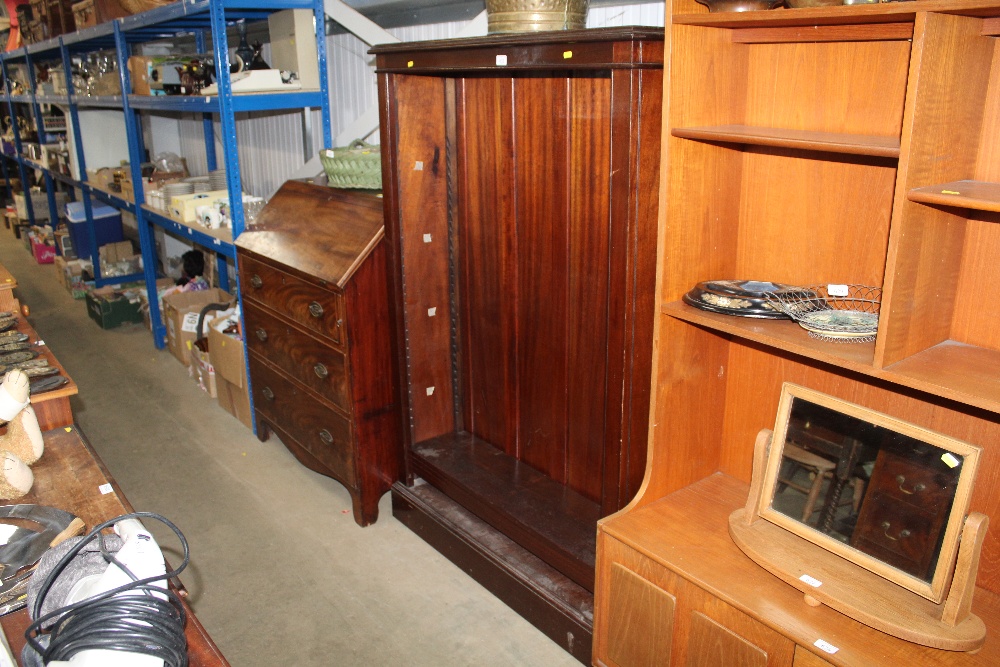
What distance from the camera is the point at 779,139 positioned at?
5.12 feet

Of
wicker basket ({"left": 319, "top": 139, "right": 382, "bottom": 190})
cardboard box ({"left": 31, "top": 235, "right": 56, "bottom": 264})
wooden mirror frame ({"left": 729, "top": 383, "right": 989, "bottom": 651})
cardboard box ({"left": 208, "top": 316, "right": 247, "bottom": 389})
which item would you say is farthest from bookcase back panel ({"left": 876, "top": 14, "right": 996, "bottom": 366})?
cardboard box ({"left": 31, "top": 235, "right": 56, "bottom": 264})

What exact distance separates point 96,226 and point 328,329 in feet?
14.6

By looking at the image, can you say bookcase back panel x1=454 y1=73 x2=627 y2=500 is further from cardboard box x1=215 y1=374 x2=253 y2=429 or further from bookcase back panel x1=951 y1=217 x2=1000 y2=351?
cardboard box x1=215 y1=374 x2=253 y2=429

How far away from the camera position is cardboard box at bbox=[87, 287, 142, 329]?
5445mm

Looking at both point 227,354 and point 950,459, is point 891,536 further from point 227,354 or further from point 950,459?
point 227,354

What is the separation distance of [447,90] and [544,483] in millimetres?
1347

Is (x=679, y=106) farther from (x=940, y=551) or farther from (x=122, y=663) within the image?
(x=122, y=663)

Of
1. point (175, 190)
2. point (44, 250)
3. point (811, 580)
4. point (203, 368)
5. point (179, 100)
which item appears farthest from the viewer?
point (44, 250)

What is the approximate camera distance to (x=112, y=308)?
545 cm

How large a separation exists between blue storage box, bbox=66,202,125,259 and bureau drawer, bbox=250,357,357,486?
11.9ft

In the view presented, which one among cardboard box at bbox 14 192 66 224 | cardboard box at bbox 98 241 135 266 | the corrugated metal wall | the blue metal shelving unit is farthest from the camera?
cardboard box at bbox 14 192 66 224

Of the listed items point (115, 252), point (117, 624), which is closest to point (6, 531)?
point (117, 624)

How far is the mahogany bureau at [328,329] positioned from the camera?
Answer: 110 inches

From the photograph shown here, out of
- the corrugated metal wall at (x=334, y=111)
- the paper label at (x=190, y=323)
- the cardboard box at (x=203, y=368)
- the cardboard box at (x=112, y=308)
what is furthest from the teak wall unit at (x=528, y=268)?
the cardboard box at (x=112, y=308)
